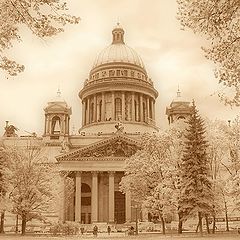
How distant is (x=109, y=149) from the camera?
2714 inches

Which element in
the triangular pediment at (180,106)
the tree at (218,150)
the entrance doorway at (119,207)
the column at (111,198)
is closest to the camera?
the tree at (218,150)

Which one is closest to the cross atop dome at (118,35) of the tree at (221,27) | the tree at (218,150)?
the tree at (218,150)

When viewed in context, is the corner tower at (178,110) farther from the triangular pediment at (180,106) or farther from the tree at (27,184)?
the tree at (27,184)

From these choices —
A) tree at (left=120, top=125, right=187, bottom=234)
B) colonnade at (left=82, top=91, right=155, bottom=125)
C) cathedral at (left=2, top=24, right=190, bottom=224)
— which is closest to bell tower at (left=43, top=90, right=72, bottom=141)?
cathedral at (left=2, top=24, right=190, bottom=224)

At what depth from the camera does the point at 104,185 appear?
232 ft

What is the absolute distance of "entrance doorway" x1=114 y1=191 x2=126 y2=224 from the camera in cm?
6938

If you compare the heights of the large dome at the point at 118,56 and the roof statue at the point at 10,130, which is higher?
the large dome at the point at 118,56

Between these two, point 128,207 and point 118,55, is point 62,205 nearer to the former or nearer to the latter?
point 128,207

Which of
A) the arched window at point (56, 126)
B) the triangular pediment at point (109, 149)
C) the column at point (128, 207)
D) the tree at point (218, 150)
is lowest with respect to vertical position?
the column at point (128, 207)

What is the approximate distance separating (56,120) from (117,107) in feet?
51.2

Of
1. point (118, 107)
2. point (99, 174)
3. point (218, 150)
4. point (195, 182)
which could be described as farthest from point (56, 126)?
point (195, 182)

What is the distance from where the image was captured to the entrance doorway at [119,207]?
69.4 meters

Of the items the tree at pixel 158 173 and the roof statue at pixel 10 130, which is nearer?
the tree at pixel 158 173

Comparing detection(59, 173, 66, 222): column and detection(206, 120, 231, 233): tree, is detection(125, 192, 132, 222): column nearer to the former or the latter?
detection(59, 173, 66, 222): column
